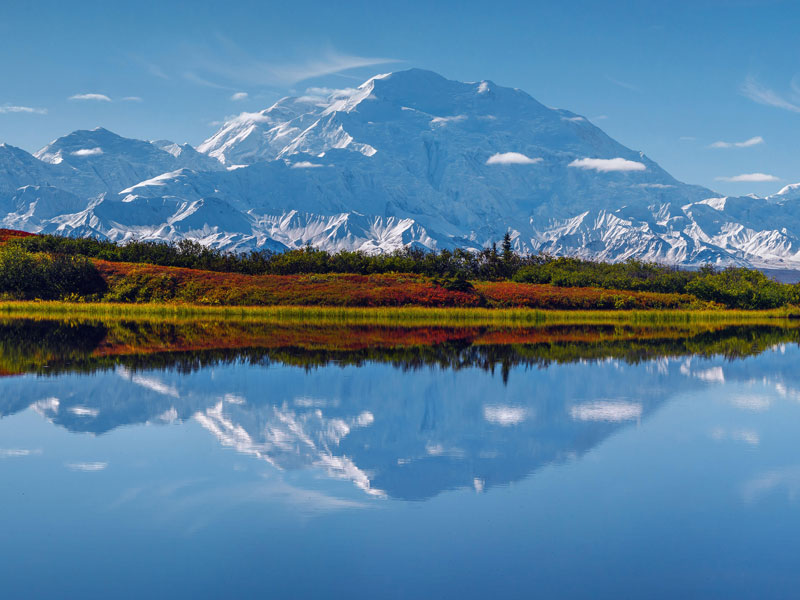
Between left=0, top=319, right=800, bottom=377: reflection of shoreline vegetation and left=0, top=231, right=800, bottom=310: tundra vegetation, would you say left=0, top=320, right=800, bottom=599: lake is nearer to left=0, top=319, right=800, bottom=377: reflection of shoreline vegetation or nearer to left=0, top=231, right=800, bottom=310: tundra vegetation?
left=0, top=319, right=800, bottom=377: reflection of shoreline vegetation

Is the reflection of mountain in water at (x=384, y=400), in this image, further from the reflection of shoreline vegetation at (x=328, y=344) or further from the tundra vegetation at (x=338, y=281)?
the tundra vegetation at (x=338, y=281)

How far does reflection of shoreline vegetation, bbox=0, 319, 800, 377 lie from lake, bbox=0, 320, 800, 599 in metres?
1.76

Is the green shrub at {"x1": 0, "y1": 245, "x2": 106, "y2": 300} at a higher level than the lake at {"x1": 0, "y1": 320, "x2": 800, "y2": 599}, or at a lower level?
higher

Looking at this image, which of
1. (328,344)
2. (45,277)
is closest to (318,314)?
(328,344)

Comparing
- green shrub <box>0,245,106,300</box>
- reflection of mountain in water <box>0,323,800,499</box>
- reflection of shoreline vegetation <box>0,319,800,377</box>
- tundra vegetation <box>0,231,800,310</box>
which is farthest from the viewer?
tundra vegetation <box>0,231,800,310</box>

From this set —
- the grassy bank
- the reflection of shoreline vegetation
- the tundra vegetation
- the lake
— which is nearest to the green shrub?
the tundra vegetation

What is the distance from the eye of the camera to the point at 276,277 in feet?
274

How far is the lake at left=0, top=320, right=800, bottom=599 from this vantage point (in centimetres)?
1062

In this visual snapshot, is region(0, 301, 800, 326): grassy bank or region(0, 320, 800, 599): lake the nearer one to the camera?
region(0, 320, 800, 599): lake

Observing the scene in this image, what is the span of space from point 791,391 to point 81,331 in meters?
36.6

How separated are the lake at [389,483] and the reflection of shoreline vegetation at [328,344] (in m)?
1.76

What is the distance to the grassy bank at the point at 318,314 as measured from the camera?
6353 cm

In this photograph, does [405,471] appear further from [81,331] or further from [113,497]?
[81,331]

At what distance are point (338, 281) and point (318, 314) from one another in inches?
581
